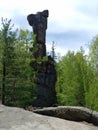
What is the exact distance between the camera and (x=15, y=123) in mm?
8109

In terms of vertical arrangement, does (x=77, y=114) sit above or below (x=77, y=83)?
below

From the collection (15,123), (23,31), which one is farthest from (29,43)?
(15,123)

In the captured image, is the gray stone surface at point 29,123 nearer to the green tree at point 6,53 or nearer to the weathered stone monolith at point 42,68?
the green tree at point 6,53

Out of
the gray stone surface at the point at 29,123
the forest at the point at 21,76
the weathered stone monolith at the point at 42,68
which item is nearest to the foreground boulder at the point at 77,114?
the gray stone surface at the point at 29,123

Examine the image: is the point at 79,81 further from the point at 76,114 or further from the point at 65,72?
Result: the point at 76,114

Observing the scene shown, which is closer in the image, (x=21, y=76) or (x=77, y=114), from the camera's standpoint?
(x=77, y=114)

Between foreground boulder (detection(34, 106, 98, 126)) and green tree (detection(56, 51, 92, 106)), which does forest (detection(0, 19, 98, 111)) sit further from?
foreground boulder (detection(34, 106, 98, 126))

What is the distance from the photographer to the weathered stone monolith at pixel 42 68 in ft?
150

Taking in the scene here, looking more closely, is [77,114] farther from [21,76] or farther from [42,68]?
[42,68]

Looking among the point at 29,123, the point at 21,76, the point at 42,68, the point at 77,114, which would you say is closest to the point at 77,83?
the point at 21,76

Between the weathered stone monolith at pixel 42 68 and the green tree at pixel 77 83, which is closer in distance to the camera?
the green tree at pixel 77 83

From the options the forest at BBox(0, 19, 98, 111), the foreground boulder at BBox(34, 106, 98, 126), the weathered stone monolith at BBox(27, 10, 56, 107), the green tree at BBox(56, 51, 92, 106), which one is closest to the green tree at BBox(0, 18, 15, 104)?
the forest at BBox(0, 19, 98, 111)

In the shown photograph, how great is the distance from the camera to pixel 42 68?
48625mm

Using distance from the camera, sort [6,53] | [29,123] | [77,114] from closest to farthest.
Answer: [29,123], [77,114], [6,53]
